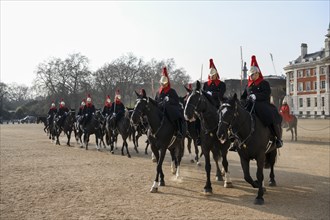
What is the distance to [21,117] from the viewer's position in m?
81.2

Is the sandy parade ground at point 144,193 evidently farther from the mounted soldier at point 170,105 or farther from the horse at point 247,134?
the mounted soldier at point 170,105

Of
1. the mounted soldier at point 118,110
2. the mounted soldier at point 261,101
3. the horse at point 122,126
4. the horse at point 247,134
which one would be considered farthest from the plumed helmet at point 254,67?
the mounted soldier at point 118,110

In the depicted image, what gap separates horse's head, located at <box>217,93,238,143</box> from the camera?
24.9ft

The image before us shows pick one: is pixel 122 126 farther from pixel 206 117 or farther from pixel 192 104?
pixel 192 104

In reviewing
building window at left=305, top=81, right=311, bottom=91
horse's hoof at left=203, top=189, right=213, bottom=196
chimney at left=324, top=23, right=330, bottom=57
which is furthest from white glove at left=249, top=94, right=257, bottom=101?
building window at left=305, top=81, right=311, bottom=91

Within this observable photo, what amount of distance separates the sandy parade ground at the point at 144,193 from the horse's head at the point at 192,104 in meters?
2.06

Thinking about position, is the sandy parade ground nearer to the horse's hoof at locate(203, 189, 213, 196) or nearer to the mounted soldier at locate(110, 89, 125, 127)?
the horse's hoof at locate(203, 189, 213, 196)

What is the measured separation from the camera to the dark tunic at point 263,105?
833 cm

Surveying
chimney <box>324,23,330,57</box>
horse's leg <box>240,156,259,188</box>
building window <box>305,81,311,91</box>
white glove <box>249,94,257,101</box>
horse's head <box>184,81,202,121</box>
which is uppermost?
chimney <box>324,23,330,57</box>

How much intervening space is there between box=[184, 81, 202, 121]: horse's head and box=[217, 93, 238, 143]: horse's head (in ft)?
3.07

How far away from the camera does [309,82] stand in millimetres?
79562

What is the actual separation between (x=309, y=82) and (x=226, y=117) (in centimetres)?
7921

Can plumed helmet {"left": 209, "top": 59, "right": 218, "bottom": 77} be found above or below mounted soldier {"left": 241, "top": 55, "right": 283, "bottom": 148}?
above

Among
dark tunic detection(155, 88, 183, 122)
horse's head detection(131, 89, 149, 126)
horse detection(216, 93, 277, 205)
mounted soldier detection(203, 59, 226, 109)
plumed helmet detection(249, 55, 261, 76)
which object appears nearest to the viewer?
horse detection(216, 93, 277, 205)
